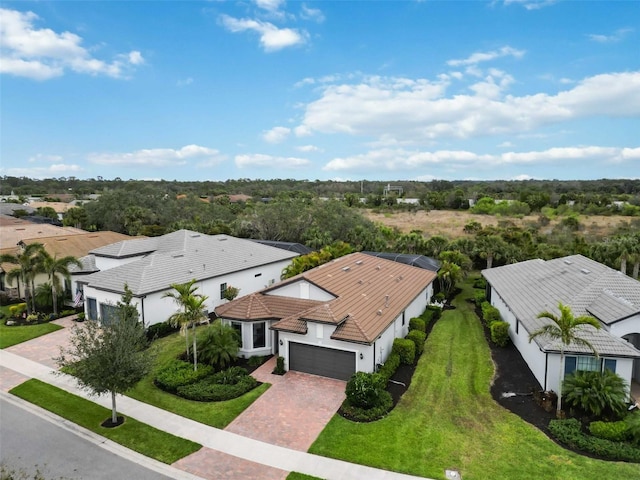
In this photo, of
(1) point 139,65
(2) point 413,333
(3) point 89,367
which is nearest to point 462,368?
(2) point 413,333

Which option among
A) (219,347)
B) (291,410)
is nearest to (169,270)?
(219,347)

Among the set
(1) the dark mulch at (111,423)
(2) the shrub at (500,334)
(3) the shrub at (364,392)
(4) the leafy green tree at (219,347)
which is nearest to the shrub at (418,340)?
(2) the shrub at (500,334)

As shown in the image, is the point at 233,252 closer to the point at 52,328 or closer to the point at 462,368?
the point at 52,328

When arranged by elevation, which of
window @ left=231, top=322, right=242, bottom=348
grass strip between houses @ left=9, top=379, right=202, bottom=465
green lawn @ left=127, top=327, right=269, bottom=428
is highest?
window @ left=231, top=322, right=242, bottom=348

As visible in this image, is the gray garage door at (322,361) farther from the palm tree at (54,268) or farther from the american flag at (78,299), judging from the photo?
the palm tree at (54,268)

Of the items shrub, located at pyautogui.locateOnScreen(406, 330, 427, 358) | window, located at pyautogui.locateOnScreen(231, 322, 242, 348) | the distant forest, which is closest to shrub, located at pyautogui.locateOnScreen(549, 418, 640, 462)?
shrub, located at pyautogui.locateOnScreen(406, 330, 427, 358)

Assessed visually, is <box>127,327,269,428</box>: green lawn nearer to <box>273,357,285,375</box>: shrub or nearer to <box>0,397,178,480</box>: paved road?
<box>273,357,285,375</box>: shrub
